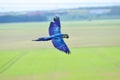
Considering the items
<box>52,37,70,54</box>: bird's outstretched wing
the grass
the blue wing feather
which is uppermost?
the blue wing feather

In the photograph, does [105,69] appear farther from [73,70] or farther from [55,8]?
[55,8]

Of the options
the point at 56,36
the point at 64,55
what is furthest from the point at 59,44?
the point at 64,55

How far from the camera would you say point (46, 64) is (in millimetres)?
4621

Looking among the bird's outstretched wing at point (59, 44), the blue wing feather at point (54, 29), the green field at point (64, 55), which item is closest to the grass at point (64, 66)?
the green field at point (64, 55)

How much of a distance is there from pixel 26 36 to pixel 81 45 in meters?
0.54

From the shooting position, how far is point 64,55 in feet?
15.0

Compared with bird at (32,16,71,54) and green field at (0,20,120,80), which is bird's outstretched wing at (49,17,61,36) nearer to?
bird at (32,16,71,54)

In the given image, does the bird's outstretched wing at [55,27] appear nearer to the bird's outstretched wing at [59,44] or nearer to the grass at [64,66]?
the bird's outstretched wing at [59,44]

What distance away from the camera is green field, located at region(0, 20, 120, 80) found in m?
4.57

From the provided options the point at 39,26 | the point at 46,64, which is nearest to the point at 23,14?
the point at 39,26

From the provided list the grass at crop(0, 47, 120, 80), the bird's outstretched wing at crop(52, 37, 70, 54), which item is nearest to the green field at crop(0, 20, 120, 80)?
the grass at crop(0, 47, 120, 80)

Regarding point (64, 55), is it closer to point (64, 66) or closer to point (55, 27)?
point (64, 66)

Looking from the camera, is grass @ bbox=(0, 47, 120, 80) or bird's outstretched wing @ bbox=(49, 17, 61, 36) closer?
bird's outstretched wing @ bbox=(49, 17, 61, 36)

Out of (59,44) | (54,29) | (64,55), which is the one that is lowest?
(64,55)
